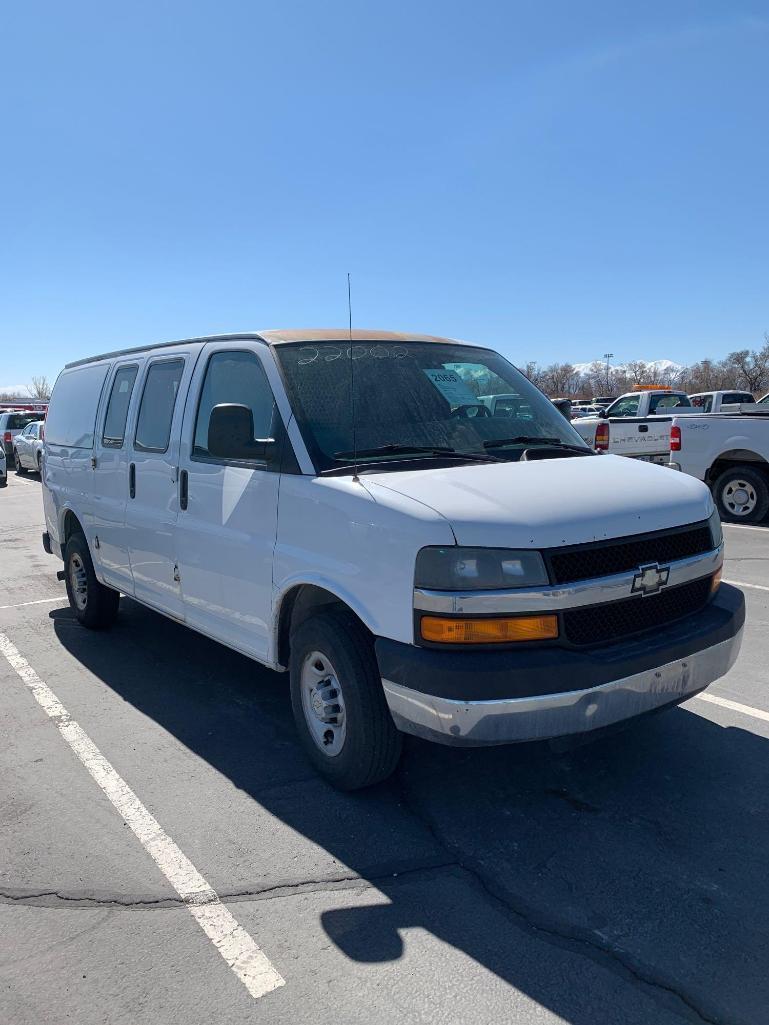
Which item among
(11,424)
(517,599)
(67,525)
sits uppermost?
(11,424)

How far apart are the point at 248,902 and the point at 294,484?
5.74 feet

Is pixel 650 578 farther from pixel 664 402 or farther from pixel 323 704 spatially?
pixel 664 402

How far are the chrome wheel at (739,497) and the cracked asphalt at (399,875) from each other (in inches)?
287

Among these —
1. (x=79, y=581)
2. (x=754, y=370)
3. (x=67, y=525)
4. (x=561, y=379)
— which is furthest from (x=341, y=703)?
(x=561, y=379)

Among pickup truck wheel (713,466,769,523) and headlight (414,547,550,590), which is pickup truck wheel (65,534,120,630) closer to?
headlight (414,547,550,590)

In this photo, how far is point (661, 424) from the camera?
14984 mm

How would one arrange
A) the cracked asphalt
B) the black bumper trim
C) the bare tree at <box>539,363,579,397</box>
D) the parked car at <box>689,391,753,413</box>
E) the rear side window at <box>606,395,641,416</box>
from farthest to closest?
the bare tree at <box>539,363,579,397</box>
the parked car at <box>689,391,753,413</box>
the rear side window at <box>606,395,641,416</box>
the black bumper trim
the cracked asphalt

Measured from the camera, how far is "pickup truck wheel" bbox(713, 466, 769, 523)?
37.4 ft

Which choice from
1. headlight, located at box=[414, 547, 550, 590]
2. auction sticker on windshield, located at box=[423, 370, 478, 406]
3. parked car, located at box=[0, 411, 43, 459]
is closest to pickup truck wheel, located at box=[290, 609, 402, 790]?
headlight, located at box=[414, 547, 550, 590]

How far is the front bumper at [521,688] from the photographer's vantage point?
9.93 feet

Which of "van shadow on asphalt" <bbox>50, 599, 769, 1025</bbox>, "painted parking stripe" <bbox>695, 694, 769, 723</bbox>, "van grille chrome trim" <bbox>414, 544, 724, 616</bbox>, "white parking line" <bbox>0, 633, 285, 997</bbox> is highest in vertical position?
"van grille chrome trim" <bbox>414, 544, 724, 616</bbox>

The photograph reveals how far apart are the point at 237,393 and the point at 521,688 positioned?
91.0 inches

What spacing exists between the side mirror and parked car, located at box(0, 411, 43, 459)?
25.2m

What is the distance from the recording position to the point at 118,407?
19.4ft
